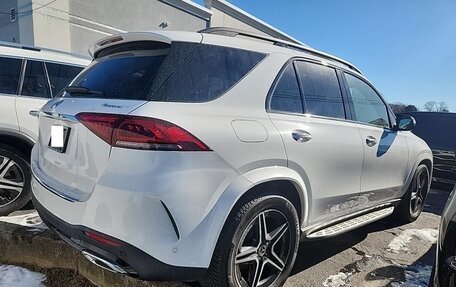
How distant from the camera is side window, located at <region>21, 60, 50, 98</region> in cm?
380

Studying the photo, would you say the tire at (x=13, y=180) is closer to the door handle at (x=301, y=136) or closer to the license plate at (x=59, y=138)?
the license plate at (x=59, y=138)

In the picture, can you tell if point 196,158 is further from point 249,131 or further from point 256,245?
point 256,245

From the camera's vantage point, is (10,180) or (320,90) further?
(10,180)

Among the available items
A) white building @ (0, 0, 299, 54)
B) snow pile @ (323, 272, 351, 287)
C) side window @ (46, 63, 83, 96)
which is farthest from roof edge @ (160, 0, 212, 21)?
snow pile @ (323, 272, 351, 287)

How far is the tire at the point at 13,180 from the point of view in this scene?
3.57 m

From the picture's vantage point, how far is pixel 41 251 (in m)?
2.90

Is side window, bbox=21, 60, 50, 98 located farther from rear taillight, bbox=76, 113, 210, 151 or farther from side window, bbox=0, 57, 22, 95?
rear taillight, bbox=76, 113, 210, 151

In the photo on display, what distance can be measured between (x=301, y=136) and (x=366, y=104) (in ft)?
4.94

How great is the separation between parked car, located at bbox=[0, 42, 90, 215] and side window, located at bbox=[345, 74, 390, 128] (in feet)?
10.5

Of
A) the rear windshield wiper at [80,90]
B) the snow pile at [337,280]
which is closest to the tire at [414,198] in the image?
the snow pile at [337,280]

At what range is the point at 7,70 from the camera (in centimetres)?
371

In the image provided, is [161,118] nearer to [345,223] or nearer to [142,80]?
[142,80]

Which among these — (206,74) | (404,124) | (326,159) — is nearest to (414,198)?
(404,124)

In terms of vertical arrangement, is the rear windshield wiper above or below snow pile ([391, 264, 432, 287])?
above
